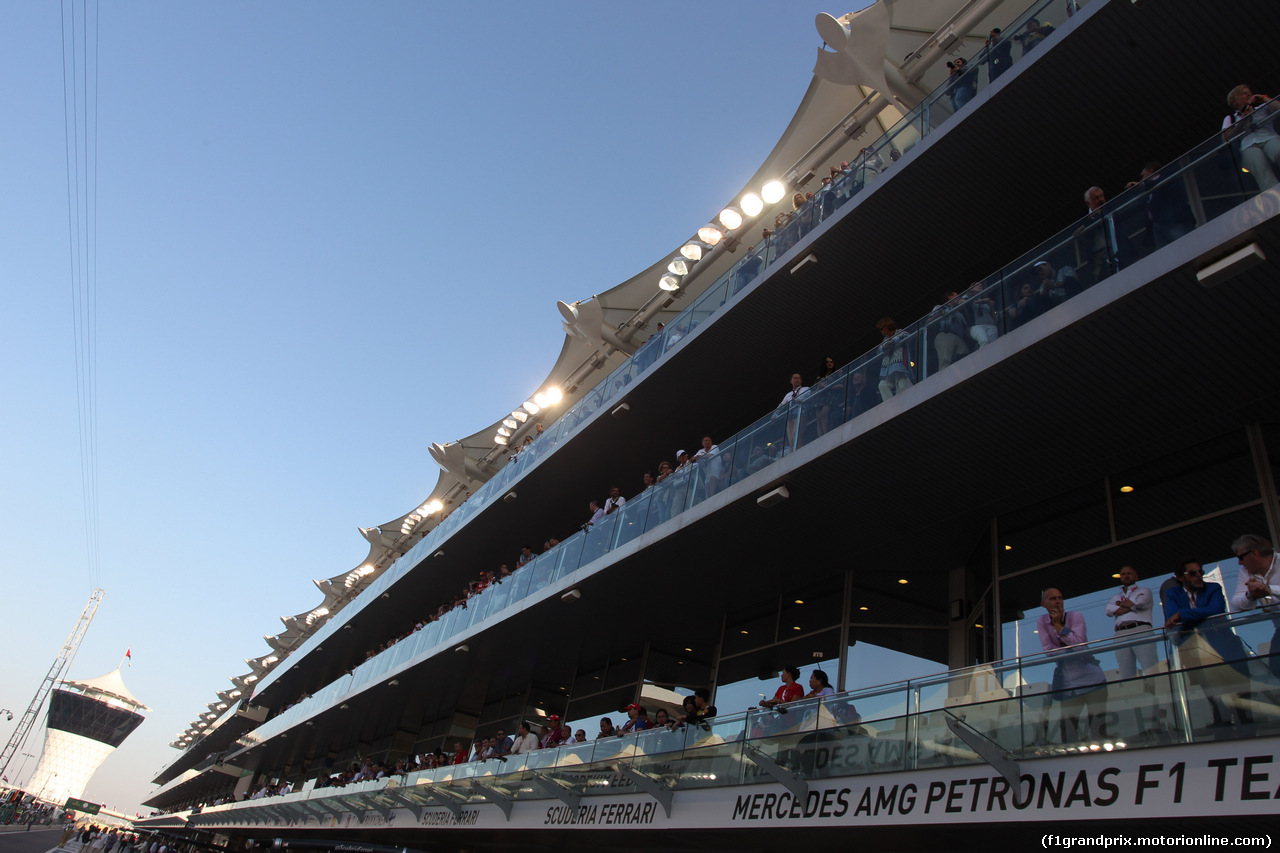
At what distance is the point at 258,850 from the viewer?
4050cm

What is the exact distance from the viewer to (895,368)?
9750 mm

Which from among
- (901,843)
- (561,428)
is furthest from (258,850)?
(901,843)

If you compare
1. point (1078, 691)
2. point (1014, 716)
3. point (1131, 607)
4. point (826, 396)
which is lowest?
point (1014, 716)

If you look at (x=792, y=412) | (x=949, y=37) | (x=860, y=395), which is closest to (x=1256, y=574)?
(x=860, y=395)

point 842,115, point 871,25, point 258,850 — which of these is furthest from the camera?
point 258,850

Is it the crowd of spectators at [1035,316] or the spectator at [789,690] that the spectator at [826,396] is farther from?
the spectator at [789,690]

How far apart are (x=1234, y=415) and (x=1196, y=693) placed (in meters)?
4.02

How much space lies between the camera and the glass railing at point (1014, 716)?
5.41 meters

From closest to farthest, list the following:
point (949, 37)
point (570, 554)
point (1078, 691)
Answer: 1. point (1078, 691)
2. point (949, 37)
3. point (570, 554)

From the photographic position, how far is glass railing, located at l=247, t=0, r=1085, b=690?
10.6m

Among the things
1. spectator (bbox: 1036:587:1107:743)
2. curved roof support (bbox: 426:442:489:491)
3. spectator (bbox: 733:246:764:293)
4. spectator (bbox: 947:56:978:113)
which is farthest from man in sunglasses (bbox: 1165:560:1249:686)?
curved roof support (bbox: 426:442:489:491)

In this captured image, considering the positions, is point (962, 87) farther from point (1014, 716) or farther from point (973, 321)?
point (1014, 716)

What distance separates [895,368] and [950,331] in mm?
812

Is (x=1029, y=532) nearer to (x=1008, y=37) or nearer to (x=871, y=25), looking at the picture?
(x=1008, y=37)
